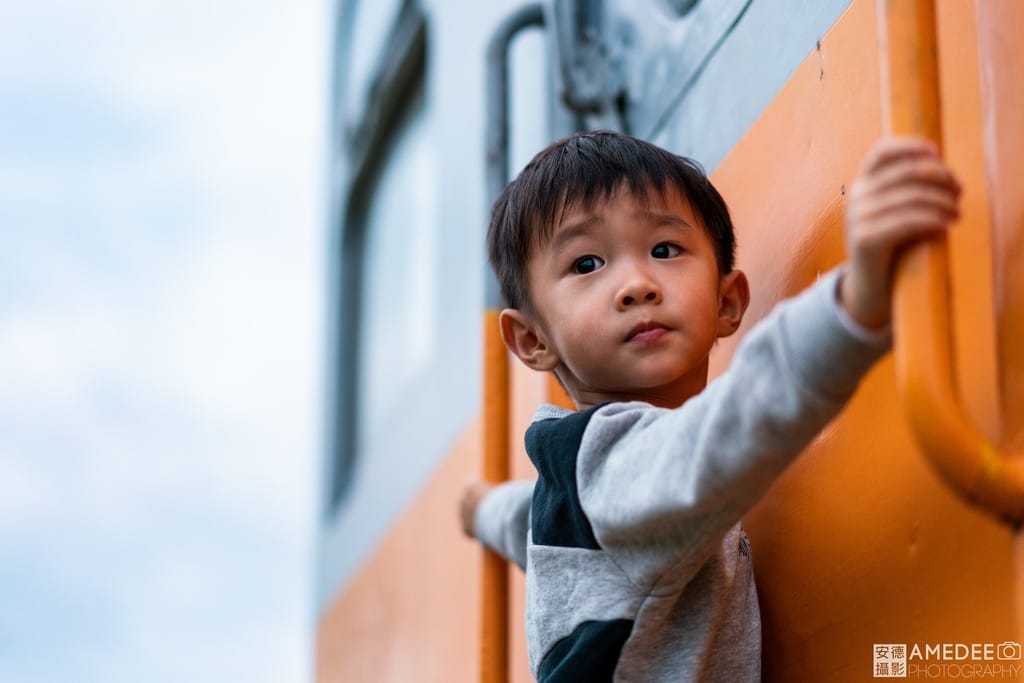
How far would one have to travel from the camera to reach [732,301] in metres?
1.32

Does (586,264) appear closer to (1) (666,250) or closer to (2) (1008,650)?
(1) (666,250)

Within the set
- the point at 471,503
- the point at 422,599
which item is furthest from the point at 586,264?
the point at 422,599

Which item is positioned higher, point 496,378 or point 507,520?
point 496,378

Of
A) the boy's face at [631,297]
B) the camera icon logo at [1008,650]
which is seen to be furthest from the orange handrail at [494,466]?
the camera icon logo at [1008,650]

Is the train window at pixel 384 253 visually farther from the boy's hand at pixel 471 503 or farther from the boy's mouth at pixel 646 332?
the boy's mouth at pixel 646 332

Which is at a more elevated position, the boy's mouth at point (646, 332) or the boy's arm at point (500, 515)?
the boy's mouth at point (646, 332)

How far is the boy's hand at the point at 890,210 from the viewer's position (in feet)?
2.56

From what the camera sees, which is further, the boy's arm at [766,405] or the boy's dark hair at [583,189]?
the boy's dark hair at [583,189]

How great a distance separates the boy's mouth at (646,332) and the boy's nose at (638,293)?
0.02 m

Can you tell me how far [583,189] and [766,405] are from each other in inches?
16.6

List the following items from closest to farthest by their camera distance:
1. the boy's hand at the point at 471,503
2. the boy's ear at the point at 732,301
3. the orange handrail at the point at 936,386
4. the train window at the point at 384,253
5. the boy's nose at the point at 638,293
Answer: the orange handrail at the point at 936,386
the boy's nose at the point at 638,293
the boy's ear at the point at 732,301
the boy's hand at the point at 471,503
the train window at the point at 384,253

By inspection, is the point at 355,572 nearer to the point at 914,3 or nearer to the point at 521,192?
the point at 521,192

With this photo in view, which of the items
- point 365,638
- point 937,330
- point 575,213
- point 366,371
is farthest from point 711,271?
point 366,371

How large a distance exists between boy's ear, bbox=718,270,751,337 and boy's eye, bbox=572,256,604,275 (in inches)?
5.7
